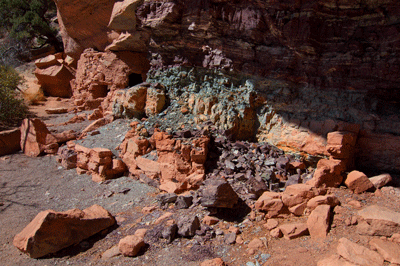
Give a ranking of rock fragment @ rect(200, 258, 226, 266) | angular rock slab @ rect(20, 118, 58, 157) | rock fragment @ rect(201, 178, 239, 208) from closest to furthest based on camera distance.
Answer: rock fragment @ rect(200, 258, 226, 266) < rock fragment @ rect(201, 178, 239, 208) < angular rock slab @ rect(20, 118, 58, 157)

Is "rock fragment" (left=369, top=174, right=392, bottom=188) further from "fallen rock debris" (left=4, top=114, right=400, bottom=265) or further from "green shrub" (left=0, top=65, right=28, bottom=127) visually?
"green shrub" (left=0, top=65, right=28, bottom=127)

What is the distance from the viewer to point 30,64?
13820mm

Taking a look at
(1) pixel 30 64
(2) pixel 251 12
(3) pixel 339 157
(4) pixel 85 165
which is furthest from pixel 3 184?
(1) pixel 30 64

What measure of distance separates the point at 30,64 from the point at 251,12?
1389cm

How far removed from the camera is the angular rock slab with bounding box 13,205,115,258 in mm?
Answer: 3053

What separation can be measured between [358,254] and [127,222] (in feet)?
9.77

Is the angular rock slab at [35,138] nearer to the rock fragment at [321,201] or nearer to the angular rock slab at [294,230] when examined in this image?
the angular rock slab at [294,230]

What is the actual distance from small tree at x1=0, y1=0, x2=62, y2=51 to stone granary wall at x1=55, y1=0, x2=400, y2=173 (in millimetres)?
8688

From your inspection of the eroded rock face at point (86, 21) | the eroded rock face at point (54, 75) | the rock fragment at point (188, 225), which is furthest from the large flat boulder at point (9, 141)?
the rock fragment at point (188, 225)

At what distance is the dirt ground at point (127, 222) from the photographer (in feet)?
9.23

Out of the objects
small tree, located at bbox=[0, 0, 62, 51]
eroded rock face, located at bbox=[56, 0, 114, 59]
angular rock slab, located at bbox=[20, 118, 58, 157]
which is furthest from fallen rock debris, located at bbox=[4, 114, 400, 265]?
small tree, located at bbox=[0, 0, 62, 51]

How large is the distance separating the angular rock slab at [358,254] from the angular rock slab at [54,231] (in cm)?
306

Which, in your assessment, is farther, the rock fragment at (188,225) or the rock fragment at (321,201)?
the rock fragment at (321,201)

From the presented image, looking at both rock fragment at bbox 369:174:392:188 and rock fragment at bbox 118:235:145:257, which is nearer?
rock fragment at bbox 118:235:145:257
